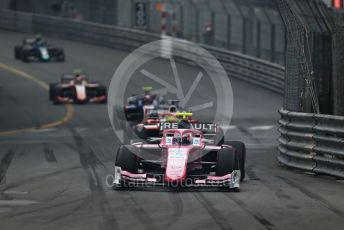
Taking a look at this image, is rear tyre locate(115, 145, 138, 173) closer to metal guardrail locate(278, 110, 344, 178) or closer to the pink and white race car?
the pink and white race car

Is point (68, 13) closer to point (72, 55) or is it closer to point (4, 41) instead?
point (4, 41)

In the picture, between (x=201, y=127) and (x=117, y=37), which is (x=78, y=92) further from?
(x=201, y=127)

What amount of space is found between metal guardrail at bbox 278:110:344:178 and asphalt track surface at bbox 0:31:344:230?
0.94 ft

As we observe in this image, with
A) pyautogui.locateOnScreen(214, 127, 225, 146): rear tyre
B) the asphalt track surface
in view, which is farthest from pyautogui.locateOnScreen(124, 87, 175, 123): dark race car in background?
pyautogui.locateOnScreen(214, 127, 225, 146): rear tyre

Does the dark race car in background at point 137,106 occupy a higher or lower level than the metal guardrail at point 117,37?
lower

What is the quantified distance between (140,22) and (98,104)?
52.0 feet

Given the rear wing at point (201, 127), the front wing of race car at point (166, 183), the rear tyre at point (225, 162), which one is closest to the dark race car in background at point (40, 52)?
the rear wing at point (201, 127)

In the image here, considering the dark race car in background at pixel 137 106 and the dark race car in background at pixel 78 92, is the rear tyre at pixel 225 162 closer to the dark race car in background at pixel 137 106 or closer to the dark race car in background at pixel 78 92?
the dark race car in background at pixel 137 106

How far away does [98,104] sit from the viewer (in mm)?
37688

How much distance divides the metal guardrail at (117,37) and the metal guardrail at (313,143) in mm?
19514

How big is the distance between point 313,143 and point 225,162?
2738mm

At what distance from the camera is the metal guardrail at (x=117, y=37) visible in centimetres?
4186

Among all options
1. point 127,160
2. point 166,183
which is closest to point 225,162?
point 166,183

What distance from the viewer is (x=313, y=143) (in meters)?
19.7
